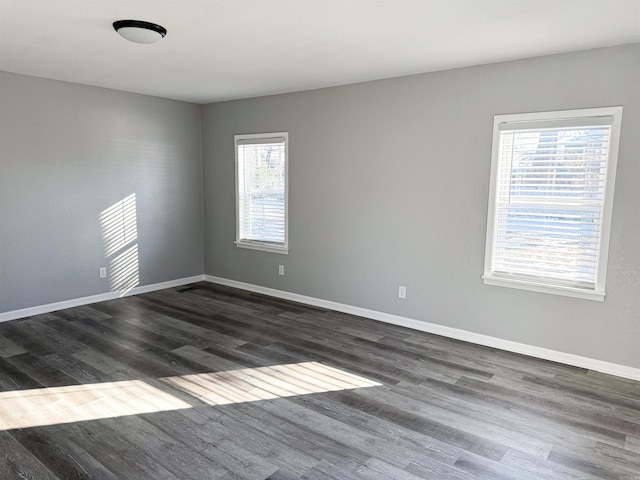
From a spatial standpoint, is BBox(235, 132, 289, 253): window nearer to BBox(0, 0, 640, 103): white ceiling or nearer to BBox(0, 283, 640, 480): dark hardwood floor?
BBox(0, 0, 640, 103): white ceiling

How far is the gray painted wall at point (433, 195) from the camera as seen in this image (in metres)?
3.29

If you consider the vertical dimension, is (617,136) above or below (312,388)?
above

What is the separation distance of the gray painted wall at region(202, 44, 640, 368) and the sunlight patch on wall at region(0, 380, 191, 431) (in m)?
2.41

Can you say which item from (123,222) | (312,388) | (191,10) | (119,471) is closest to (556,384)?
(312,388)

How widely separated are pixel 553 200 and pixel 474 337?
1375 millimetres

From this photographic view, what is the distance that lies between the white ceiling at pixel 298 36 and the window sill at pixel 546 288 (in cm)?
182

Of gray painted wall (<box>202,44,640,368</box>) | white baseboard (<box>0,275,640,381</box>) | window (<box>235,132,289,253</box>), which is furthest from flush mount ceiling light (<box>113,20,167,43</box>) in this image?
white baseboard (<box>0,275,640,381</box>)

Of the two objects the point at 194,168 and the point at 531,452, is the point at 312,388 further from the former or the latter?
the point at 194,168

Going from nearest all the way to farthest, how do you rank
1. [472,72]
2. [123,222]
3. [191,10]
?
[191,10]
[472,72]
[123,222]

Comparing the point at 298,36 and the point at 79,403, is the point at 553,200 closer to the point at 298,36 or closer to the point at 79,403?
the point at 298,36

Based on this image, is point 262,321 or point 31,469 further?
point 262,321

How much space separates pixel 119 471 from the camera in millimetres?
2211

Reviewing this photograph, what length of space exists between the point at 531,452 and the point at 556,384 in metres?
1.00

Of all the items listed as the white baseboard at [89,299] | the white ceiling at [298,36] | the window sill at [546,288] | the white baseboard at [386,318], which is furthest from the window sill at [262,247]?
the window sill at [546,288]
